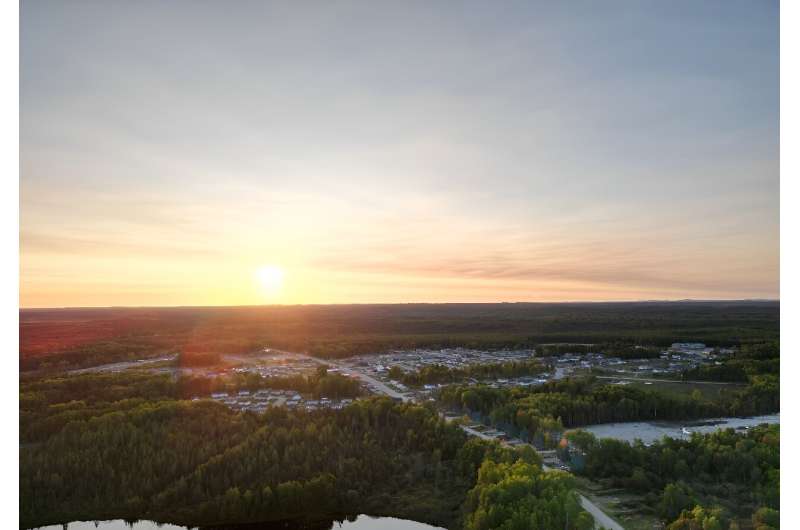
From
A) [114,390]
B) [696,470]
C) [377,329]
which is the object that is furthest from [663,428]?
[377,329]

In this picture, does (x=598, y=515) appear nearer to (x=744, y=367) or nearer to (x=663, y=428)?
(x=663, y=428)

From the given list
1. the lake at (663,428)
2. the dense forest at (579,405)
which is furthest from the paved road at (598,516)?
the lake at (663,428)

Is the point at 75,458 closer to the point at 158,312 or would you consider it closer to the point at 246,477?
the point at 246,477

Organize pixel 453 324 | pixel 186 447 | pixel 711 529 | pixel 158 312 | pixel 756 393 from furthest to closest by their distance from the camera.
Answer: pixel 158 312, pixel 453 324, pixel 756 393, pixel 186 447, pixel 711 529

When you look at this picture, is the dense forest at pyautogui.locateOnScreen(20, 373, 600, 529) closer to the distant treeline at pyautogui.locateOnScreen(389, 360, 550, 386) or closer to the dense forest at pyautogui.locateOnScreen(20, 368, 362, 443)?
the dense forest at pyautogui.locateOnScreen(20, 368, 362, 443)

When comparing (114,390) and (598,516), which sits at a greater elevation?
(114,390)

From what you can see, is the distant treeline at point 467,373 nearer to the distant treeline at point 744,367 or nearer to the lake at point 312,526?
the distant treeline at point 744,367
